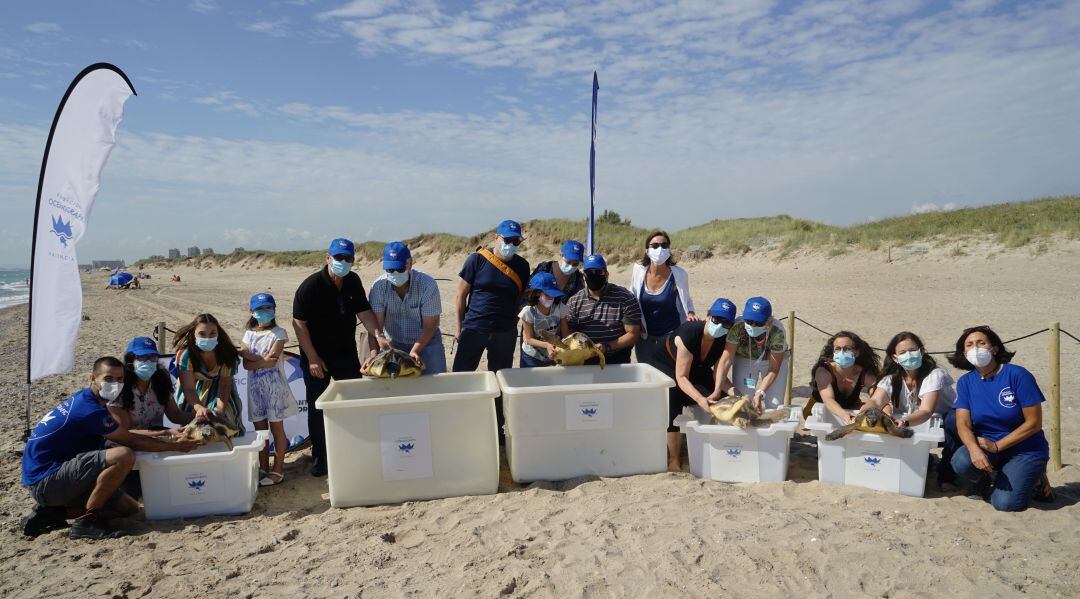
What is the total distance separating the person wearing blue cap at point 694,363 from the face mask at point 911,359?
1.13 metres

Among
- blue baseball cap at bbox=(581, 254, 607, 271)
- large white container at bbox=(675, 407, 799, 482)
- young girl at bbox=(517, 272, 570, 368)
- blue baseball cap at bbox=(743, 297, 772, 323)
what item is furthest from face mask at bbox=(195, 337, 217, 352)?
blue baseball cap at bbox=(743, 297, 772, 323)

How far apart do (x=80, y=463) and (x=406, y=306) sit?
2.20 m

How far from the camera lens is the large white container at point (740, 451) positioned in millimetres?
4297

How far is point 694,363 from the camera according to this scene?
15.8 ft

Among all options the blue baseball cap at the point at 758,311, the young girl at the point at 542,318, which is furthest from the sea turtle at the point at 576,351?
the blue baseball cap at the point at 758,311

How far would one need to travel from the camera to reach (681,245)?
70.1 ft

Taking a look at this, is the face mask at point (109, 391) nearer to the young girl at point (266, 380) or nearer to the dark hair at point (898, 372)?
the young girl at point (266, 380)

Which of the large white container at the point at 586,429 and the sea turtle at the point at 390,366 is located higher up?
the sea turtle at the point at 390,366

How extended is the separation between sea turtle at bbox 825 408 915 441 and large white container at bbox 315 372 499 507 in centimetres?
223

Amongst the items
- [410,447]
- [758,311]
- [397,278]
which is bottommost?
[410,447]

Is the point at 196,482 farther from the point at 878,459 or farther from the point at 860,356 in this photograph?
the point at 860,356

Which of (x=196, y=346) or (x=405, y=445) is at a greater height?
(x=196, y=346)

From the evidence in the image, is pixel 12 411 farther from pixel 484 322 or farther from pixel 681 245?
pixel 681 245

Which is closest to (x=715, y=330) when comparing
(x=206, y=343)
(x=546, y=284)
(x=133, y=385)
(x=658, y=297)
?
(x=658, y=297)
